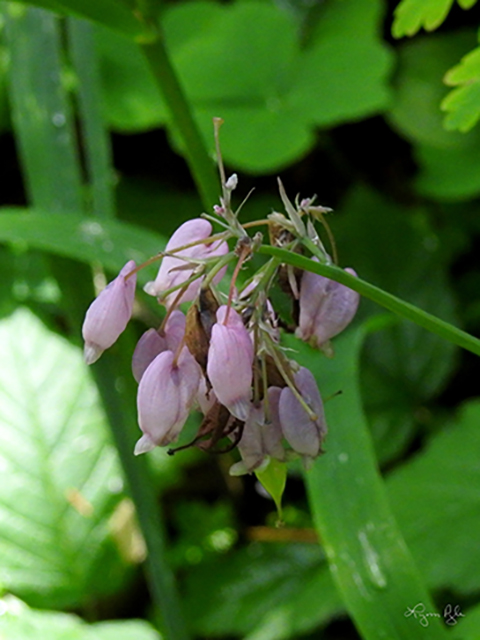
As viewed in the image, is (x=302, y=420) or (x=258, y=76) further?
(x=258, y=76)

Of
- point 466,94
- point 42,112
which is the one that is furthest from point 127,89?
point 466,94

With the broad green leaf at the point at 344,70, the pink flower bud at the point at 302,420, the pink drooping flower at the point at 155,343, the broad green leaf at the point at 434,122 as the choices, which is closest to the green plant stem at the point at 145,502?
the pink drooping flower at the point at 155,343

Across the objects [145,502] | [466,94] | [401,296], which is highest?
[466,94]

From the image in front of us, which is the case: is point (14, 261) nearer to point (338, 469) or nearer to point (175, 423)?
point (338, 469)

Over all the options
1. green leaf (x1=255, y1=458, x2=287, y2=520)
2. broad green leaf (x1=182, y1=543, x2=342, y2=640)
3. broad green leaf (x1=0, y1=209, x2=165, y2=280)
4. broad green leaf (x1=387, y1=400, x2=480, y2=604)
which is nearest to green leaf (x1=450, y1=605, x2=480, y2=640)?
broad green leaf (x1=387, y1=400, x2=480, y2=604)

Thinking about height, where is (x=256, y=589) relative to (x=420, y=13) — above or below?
below

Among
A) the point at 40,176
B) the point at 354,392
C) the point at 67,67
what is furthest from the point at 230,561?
the point at 67,67

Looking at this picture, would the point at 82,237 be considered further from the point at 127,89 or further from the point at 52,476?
the point at 127,89
